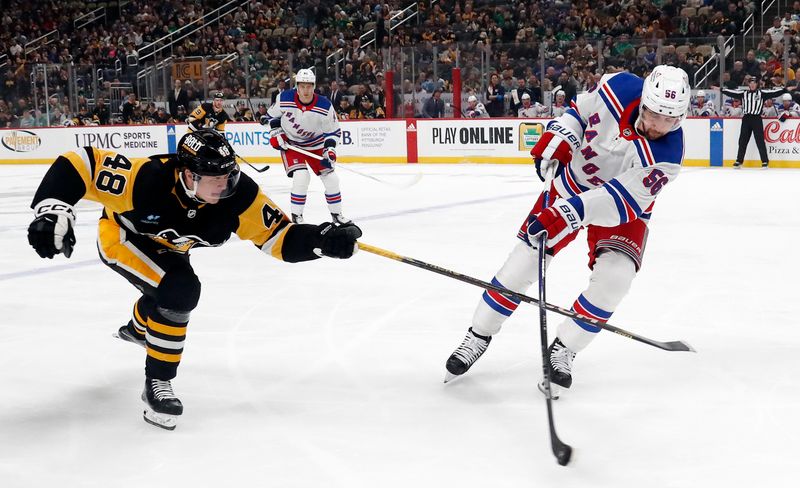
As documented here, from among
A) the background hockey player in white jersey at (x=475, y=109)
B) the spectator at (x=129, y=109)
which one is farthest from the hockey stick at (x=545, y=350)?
the spectator at (x=129, y=109)

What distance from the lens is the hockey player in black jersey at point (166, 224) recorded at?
2477 mm

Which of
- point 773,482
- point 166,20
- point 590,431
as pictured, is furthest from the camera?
point 166,20

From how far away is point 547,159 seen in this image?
3127mm

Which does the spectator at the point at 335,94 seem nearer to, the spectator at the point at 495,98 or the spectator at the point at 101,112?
the spectator at the point at 495,98

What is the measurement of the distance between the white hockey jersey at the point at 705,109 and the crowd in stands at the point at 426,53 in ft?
1.29

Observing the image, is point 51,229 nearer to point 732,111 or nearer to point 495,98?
point 732,111

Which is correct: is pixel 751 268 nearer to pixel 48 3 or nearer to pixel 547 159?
pixel 547 159

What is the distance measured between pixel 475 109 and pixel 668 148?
1114 cm

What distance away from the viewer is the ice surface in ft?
7.87

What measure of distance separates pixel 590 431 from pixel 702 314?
1.68 metres

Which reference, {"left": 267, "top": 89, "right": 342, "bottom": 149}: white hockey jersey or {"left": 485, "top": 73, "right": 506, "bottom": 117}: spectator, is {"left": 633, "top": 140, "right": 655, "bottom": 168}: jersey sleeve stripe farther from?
{"left": 485, "top": 73, "right": 506, "bottom": 117}: spectator

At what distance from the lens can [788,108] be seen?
11617mm

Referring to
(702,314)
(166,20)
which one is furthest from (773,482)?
(166,20)

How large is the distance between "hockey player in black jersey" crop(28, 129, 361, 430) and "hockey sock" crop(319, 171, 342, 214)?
451cm
